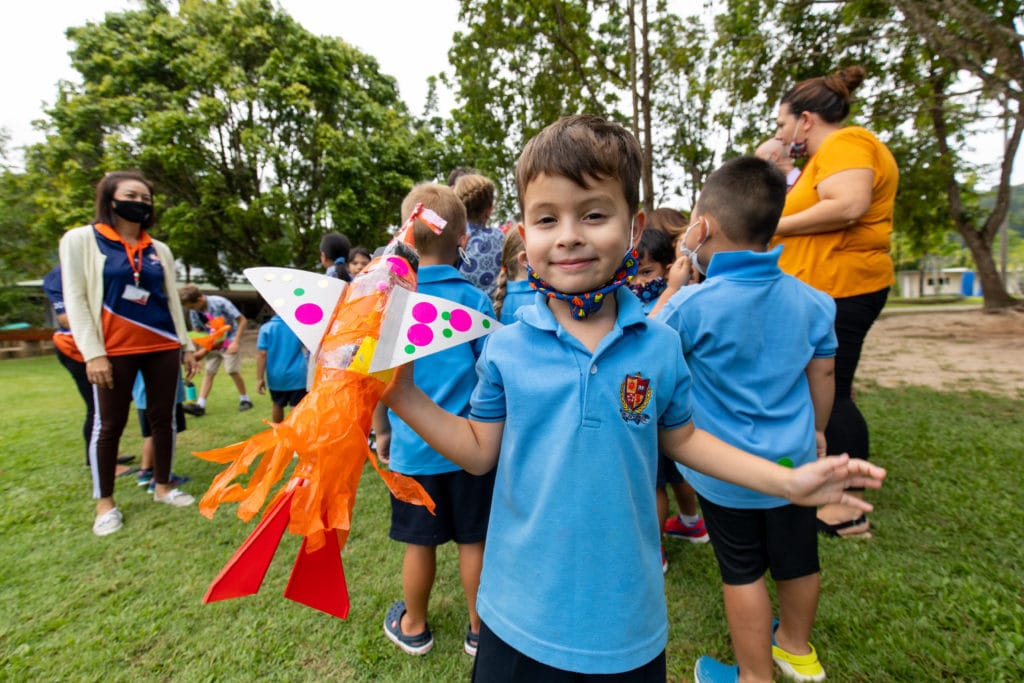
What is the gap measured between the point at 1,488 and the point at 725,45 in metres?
10.9

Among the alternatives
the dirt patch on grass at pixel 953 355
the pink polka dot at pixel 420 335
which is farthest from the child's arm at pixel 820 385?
the dirt patch on grass at pixel 953 355

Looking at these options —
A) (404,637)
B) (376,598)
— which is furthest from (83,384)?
(404,637)

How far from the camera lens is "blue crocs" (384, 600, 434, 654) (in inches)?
81.9

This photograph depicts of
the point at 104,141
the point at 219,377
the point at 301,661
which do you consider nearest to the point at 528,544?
the point at 301,661

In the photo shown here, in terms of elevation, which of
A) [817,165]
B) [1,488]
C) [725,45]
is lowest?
[1,488]

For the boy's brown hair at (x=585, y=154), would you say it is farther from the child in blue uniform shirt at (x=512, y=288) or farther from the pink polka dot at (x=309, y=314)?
the child in blue uniform shirt at (x=512, y=288)

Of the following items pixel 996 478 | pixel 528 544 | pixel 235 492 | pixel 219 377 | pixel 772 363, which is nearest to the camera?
pixel 235 492

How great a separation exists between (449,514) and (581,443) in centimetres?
113

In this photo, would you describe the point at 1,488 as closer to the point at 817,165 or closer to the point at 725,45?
the point at 817,165

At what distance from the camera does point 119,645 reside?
2154mm

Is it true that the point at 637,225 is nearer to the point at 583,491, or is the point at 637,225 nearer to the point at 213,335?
the point at 583,491

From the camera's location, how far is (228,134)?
1546cm

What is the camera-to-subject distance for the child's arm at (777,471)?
1078 millimetres

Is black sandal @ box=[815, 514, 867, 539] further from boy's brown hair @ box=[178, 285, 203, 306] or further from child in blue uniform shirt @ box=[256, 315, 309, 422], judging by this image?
boy's brown hair @ box=[178, 285, 203, 306]
